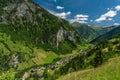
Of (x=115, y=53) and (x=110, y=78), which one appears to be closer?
(x=110, y=78)

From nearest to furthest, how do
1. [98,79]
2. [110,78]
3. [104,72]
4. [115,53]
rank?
1. [110,78]
2. [98,79]
3. [104,72]
4. [115,53]

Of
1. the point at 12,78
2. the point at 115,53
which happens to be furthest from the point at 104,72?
the point at 115,53

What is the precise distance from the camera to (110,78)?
65.1 m

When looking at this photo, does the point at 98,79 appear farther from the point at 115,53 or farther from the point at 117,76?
the point at 115,53

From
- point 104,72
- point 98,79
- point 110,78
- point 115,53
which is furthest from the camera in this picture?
point 115,53

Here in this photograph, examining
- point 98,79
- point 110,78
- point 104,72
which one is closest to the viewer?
point 110,78

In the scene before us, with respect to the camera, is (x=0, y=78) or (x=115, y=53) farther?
(x=115, y=53)

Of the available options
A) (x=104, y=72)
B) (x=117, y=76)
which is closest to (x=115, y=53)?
(x=104, y=72)

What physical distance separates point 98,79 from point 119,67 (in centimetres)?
786

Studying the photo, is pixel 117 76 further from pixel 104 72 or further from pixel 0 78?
pixel 0 78

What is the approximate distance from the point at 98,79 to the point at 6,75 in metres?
24.0

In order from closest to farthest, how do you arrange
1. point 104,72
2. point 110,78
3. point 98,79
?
point 110,78 < point 98,79 < point 104,72

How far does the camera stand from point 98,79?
229 ft

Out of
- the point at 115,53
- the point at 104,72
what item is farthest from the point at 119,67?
the point at 115,53
